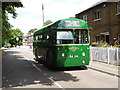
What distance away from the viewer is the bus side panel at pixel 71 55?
11.3m

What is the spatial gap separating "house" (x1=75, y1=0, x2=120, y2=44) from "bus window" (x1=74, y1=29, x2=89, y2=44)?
9273 mm

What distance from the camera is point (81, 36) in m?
11.7

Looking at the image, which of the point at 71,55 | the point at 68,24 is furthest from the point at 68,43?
the point at 68,24

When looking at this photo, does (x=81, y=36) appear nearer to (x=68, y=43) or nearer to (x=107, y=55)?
(x=68, y=43)

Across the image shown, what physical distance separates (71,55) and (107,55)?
3.66 m

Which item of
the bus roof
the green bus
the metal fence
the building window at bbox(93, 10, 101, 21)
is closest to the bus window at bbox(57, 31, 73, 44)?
the green bus

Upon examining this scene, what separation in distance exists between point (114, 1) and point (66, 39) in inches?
451

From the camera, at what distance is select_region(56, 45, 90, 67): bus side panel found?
1130cm

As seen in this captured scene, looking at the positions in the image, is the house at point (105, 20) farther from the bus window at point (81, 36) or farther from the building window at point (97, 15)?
the bus window at point (81, 36)

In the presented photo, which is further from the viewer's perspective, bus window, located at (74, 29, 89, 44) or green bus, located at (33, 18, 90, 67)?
bus window, located at (74, 29, 89, 44)

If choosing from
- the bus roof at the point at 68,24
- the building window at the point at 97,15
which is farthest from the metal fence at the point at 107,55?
the building window at the point at 97,15

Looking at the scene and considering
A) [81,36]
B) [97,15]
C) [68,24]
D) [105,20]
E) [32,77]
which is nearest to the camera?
[32,77]

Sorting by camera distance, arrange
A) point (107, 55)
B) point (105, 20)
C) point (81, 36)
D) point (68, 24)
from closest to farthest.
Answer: point (68, 24) < point (81, 36) < point (107, 55) < point (105, 20)

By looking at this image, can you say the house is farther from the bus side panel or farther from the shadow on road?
the shadow on road
